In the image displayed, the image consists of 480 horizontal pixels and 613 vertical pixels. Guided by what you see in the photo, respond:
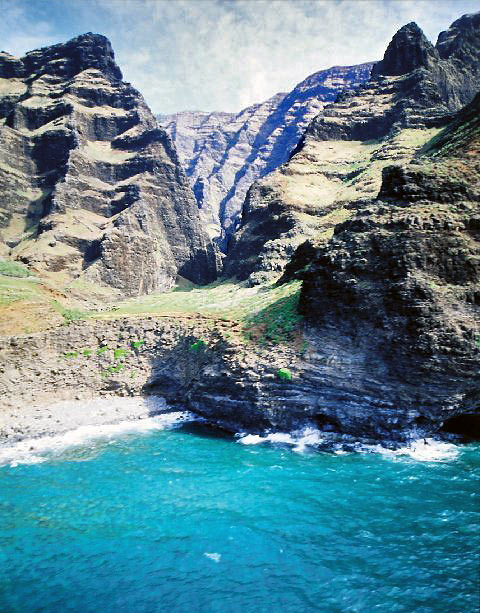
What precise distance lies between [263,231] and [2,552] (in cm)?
7464

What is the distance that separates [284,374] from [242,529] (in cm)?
1457

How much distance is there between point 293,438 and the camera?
111 feet

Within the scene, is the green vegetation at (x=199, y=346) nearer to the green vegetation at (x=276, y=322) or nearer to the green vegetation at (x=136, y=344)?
the green vegetation at (x=276, y=322)

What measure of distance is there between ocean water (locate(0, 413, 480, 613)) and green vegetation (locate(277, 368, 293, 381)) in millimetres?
4631

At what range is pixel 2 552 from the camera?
21.3 metres

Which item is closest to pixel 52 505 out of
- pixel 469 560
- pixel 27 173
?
pixel 469 560

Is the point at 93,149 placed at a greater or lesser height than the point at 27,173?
greater

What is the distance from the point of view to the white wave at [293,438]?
32.7 m

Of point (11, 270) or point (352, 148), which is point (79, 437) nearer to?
point (11, 270)

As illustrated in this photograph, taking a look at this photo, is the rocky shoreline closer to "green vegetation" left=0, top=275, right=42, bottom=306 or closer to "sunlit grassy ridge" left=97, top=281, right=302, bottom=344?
"sunlit grassy ridge" left=97, top=281, right=302, bottom=344

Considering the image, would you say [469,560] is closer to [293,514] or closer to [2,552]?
[293,514]

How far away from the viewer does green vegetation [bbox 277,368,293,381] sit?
34.8m

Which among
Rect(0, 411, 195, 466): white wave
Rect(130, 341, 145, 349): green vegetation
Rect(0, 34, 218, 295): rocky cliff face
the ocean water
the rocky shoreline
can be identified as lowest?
the ocean water

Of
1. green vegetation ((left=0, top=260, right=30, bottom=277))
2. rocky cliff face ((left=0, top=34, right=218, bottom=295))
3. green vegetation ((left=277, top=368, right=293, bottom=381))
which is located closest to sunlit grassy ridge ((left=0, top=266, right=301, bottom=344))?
green vegetation ((left=277, top=368, right=293, bottom=381))
